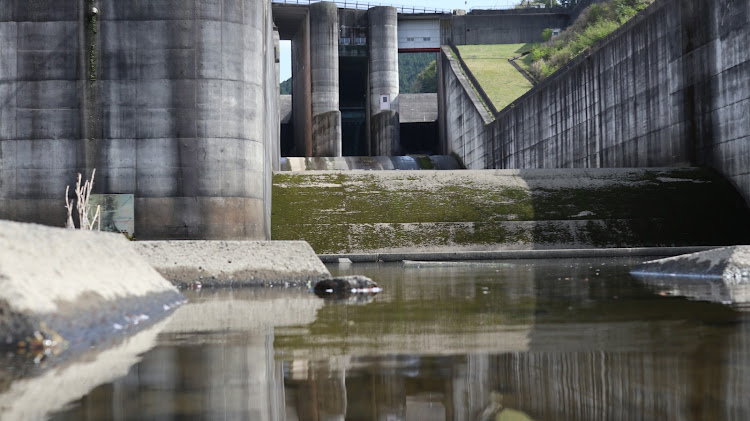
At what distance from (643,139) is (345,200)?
27.6ft

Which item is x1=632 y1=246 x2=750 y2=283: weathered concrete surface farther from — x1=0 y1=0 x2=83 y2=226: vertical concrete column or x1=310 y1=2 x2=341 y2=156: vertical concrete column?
x1=310 y1=2 x2=341 y2=156: vertical concrete column

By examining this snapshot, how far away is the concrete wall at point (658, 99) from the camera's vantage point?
18.0 meters

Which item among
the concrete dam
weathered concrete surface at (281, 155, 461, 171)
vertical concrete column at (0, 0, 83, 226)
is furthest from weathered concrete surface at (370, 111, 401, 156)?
vertical concrete column at (0, 0, 83, 226)

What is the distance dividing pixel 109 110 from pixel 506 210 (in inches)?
329

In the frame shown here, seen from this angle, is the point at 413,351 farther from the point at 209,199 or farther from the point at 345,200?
the point at 345,200

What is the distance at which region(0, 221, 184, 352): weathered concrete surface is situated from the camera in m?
3.71

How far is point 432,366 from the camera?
122 inches

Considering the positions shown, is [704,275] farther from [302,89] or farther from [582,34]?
[582,34]

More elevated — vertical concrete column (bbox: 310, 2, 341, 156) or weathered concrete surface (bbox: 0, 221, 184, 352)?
vertical concrete column (bbox: 310, 2, 341, 156)

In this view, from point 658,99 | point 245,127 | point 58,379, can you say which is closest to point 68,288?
point 58,379

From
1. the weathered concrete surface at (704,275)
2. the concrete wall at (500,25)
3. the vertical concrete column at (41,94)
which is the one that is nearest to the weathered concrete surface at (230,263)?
the weathered concrete surface at (704,275)

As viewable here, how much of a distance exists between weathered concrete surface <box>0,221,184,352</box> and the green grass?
30854 millimetres

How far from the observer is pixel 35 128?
13.2 meters

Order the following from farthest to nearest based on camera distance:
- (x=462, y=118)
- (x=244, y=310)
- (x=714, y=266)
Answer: (x=462, y=118), (x=714, y=266), (x=244, y=310)
